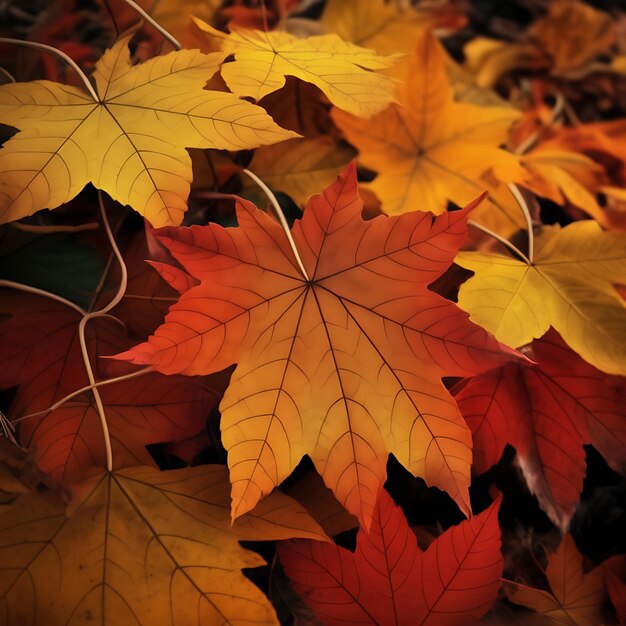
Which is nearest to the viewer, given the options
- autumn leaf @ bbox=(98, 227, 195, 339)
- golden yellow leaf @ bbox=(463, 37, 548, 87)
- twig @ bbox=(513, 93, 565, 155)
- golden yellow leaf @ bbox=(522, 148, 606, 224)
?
autumn leaf @ bbox=(98, 227, 195, 339)

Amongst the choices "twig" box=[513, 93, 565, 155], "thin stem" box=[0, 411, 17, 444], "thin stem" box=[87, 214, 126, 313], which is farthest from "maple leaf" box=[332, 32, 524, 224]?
"thin stem" box=[0, 411, 17, 444]

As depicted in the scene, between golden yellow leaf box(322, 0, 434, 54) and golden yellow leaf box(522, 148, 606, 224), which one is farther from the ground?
golden yellow leaf box(322, 0, 434, 54)

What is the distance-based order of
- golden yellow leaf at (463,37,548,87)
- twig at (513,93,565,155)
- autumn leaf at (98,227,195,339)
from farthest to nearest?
golden yellow leaf at (463,37,548,87)
twig at (513,93,565,155)
autumn leaf at (98,227,195,339)

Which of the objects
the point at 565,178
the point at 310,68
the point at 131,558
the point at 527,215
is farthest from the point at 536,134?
the point at 131,558

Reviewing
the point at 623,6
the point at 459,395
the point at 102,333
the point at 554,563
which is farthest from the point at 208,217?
the point at 623,6

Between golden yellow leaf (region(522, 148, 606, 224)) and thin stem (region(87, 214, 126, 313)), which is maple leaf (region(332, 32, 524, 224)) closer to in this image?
golden yellow leaf (region(522, 148, 606, 224))

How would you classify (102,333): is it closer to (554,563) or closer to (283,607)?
(283,607)

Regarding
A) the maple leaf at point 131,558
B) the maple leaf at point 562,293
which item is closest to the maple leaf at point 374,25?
the maple leaf at point 562,293

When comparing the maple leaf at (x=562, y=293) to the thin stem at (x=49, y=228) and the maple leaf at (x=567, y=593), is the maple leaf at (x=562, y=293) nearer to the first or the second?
the maple leaf at (x=567, y=593)
